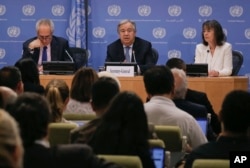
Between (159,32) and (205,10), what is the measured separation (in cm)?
88

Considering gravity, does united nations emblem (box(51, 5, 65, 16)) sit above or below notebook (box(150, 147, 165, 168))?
above

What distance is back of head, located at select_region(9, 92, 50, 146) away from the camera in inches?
117

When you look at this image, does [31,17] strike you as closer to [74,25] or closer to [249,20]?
[74,25]

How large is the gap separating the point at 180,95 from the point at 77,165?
3.04 metres

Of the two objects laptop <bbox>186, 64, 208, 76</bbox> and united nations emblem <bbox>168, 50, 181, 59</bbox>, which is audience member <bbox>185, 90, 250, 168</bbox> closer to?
laptop <bbox>186, 64, 208, 76</bbox>

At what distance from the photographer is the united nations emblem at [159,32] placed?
1109 cm

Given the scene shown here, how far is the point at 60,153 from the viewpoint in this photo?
9.47 feet

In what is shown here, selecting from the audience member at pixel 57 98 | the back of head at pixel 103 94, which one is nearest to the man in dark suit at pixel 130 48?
the audience member at pixel 57 98

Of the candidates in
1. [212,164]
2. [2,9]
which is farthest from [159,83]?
[2,9]

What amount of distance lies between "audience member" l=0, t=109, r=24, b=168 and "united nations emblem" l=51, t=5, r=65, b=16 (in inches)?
365

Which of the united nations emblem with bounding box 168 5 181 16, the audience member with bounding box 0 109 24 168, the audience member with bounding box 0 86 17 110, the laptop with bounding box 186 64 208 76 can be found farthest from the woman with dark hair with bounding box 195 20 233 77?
the audience member with bounding box 0 109 24 168

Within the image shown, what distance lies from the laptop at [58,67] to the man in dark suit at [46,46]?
76 cm

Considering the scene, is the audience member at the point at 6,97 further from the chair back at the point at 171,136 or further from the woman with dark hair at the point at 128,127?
the chair back at the point at 171,136

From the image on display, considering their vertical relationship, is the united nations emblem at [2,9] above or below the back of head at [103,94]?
above
